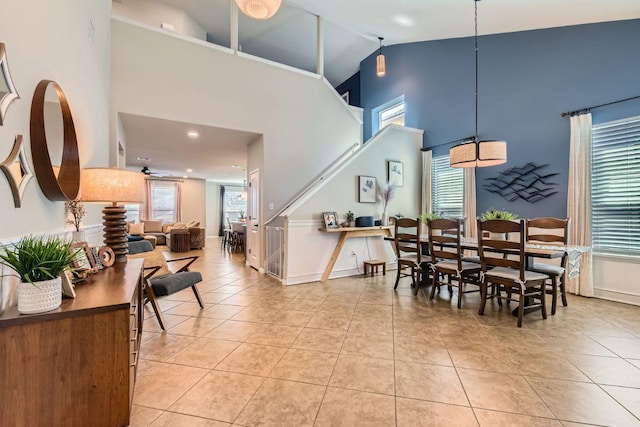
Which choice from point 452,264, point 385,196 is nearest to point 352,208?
point 385,196

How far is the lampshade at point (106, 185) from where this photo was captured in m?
2.32

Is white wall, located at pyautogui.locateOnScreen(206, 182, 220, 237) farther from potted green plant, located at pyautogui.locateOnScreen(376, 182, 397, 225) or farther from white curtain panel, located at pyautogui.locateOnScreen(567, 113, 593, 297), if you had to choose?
white curtain panel, located at pyautogui.locateOnScreen(567, 113, 593, 297)

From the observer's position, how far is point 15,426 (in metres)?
1.15

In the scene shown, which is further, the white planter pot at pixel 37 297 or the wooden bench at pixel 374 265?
the wooden bench at pixel 374 265

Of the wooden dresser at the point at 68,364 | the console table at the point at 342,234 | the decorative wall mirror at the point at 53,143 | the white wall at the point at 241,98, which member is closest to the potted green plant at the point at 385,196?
the console table at the point at 342,234

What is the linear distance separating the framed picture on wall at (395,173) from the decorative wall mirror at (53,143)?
4719 mm

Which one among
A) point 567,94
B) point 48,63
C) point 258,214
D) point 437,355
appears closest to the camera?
point 48,63

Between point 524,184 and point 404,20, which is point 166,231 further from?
point 524,184

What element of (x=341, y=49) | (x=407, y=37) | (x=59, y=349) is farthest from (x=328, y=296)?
(x=341, y=49)

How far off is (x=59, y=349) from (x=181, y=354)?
1.24 metres

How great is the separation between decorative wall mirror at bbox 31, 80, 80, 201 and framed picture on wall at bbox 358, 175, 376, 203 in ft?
13.2

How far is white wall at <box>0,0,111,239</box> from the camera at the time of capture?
4.51 ft

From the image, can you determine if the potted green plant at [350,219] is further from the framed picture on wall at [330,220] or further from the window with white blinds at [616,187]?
the window with white blinds at [616,187]

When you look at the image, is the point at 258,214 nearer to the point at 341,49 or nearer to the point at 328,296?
the point at 328,296
